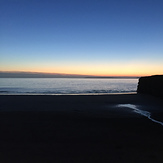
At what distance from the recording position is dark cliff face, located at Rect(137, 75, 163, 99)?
667 inches

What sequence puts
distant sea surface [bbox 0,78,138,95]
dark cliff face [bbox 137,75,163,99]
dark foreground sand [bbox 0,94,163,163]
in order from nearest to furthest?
dark foreground sand [bbox 0,94,163,163] → dark cliff face [bbox 137,75,163,99] → distant sea surface [bbox 0,78,138,95]

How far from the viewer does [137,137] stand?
18.1 feet

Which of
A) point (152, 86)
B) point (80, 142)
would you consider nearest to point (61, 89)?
point (152, 86)

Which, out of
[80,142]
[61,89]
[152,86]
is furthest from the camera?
[61,89]

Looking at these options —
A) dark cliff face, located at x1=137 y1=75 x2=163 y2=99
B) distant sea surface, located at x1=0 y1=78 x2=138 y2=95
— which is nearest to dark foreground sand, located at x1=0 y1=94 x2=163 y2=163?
dark cliff face, located at x1=137 y1=75 x2=163 y2=99

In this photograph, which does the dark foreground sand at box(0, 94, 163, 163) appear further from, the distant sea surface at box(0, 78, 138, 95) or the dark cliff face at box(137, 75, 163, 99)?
the distant sea surface at box(0, 78, 138, 95)

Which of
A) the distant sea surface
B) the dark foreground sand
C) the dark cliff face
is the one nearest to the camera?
the dark foreground sand

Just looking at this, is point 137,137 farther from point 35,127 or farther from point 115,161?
point 35,127

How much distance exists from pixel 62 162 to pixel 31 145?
1367 millimetres

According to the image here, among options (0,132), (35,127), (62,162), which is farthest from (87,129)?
(0,132)

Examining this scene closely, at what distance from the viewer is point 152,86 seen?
19.2m

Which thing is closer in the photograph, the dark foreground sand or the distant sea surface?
the dark foreground sand

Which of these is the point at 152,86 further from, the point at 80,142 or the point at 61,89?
the point at 61,89

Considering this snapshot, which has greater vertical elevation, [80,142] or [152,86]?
[152,86]
